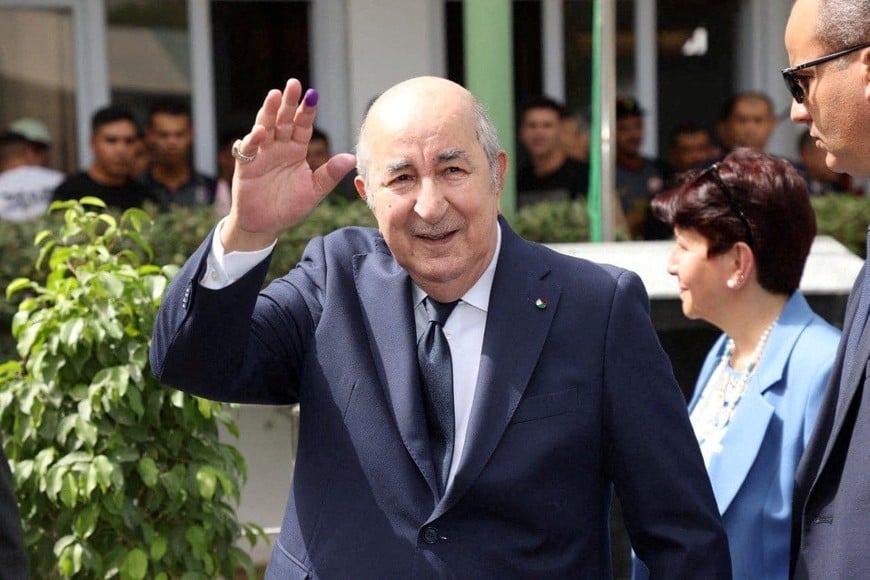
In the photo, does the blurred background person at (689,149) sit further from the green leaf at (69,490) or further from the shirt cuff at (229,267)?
the shirt cuff at (229,267)

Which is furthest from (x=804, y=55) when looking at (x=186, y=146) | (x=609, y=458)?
(x=186, y=146)

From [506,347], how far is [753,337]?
3.11ft

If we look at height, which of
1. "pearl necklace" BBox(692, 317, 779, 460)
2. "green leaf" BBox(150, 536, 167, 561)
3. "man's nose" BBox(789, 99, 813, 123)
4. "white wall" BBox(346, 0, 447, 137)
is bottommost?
"green leaf" BBox(150, 536, 167, 561)

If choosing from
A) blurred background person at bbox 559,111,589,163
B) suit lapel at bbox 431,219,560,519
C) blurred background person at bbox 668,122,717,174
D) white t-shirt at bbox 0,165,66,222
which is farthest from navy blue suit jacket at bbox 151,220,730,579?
blurred background person at bbox 668,122,717,174

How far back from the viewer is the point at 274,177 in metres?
2.42

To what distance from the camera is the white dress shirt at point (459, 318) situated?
94.9 inches

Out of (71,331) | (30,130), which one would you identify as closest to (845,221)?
(71,331)

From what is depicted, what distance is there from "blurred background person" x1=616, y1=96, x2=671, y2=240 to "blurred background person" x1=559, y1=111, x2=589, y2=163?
0.79 ft

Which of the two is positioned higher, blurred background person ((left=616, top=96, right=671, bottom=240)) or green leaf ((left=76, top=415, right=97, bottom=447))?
blurred background person ((left=616, top=96, right=671, bottom=240))

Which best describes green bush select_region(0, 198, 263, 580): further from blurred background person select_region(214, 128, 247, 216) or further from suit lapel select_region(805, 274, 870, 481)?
blurred background person select_region(214, 128, 247, 216)

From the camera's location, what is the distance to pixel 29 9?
991 centimetres

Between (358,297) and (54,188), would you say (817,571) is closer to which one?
(358,297)

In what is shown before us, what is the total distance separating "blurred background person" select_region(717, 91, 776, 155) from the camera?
9.45m

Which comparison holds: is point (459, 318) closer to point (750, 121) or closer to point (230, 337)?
point (230, 337)
